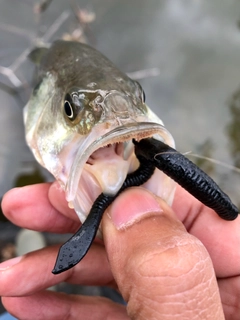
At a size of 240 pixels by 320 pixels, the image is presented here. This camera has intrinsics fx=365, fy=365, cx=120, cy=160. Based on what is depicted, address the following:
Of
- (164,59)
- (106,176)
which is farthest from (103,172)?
(164,59)

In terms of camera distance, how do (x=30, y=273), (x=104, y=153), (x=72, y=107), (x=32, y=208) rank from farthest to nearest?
1. (x=32, y=208)
2. (x=30, y=273)
3. (x=72, y=107)
4. (x=104, y=153)

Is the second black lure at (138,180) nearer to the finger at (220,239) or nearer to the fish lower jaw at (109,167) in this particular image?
the fish lower jaw at (109,167)

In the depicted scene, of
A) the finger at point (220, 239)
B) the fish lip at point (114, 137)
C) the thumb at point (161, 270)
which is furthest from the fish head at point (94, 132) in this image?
the finger at point (220, 239)

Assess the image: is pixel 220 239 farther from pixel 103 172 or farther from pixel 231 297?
pixel 103 172

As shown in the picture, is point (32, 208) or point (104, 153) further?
point (32, 208)

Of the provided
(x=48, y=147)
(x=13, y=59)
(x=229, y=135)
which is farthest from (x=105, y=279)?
(x=13, y=59)

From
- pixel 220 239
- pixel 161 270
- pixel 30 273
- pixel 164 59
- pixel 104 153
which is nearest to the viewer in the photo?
pixel 161 270

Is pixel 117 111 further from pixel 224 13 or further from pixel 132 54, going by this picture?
pixel 224 13
